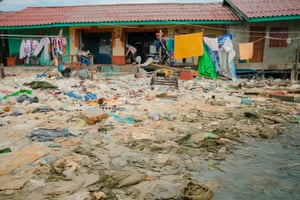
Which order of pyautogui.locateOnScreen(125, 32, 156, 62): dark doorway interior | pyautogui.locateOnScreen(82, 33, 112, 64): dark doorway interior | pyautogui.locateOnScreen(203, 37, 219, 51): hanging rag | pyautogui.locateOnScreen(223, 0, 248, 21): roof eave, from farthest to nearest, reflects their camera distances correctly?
pyautogui.locateOnScreen(82, 33, 112, 64): dark doorway interior
pyautogui.locateOnScreen(125, 32, 156, 62): dark doorway interior
pyautogui.locateOnScreen(223, 0, 248, 21): roof eave
pyautogui.locateOnScreen(203, 37, 219, 51): hanging rag

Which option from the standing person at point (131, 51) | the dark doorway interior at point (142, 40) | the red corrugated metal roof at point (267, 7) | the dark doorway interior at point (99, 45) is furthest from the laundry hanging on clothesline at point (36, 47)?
the red corrugated metal roof at point (267, 7)

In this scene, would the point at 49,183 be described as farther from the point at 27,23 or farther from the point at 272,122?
the point at 27,23

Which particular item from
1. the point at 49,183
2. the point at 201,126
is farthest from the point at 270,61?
the point at 49,183

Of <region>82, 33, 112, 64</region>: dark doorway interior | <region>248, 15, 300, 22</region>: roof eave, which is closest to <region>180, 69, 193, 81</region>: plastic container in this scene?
<region>248, 15, 300, 22</region>: roof eave

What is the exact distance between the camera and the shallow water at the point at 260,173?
2.93 meters

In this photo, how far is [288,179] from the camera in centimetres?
326

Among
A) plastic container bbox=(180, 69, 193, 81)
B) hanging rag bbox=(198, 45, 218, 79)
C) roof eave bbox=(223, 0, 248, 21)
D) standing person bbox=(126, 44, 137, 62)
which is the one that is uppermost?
roof eave bbox=(223, 0, 248, 21)

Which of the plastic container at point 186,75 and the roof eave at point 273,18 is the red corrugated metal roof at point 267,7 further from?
the plastic container at point 186,75

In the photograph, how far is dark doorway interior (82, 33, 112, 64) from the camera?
1459 cm

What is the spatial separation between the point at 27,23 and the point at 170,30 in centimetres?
765

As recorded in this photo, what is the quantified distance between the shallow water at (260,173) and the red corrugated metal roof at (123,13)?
9.73 metres

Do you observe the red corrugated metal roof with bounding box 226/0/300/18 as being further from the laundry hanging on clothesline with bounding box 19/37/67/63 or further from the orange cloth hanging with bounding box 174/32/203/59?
the laundry hanging on clothesline with bounding box 19/37/67/63

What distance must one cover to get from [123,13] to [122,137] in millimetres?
11048

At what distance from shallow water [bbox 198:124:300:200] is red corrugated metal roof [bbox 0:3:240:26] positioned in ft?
31.9
